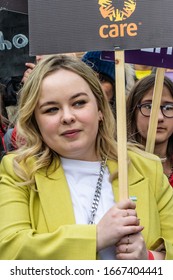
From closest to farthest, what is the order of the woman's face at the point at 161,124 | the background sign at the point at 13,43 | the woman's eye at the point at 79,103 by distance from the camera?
the woman's eye at the point at 79,103, the woman's face at the point at 161,124, the background sign at the point at 13,43

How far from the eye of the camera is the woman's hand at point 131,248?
2.05 meters

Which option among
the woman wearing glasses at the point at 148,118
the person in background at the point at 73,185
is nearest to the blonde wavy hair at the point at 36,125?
the person in background at the point at 73,185

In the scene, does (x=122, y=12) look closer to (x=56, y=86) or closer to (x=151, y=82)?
(x=56, y=86)

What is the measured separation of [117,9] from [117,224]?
33.9 inches

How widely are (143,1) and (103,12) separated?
166 mm

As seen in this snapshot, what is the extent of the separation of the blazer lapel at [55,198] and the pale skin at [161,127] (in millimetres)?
879

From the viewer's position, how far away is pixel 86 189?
2289 millimetres

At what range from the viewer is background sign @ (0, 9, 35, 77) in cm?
318

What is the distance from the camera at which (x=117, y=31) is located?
2.21m

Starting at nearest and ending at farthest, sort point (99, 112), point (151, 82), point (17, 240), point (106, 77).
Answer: point (17, 240), point (99, 112), point (151, 82), point (106, 77)

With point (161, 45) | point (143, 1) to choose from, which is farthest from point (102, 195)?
point (143, 1)

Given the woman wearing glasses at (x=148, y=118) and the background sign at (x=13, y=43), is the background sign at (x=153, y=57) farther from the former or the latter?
the background sign at (x=13, y=43)

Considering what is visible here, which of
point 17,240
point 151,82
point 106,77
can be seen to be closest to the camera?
point 17,240

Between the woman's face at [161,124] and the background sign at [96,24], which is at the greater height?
the background sign at [96,24]
